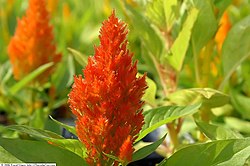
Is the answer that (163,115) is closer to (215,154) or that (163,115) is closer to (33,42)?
(215,154)

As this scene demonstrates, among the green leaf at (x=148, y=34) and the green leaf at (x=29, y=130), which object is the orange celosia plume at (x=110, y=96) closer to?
the green leaf at (x=29, y=130)

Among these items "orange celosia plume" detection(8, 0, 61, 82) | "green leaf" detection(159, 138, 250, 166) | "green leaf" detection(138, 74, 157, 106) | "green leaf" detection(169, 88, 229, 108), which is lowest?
"green leaf" detection(159, 138, 250, 166)

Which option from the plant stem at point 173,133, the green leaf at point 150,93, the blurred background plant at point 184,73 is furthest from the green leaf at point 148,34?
the plant stem at point 173,133

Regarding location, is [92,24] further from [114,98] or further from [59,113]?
[114,98]

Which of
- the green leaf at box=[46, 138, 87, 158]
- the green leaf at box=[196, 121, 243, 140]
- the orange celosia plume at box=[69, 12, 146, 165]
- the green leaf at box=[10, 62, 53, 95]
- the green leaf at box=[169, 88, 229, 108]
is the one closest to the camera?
the orange celosia plume at box=[69, 12, 146, 165]

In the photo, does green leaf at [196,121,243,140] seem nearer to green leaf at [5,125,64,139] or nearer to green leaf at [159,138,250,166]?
green leaf at [159,138,250,166]

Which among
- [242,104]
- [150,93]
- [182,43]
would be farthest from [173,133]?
[242,104]

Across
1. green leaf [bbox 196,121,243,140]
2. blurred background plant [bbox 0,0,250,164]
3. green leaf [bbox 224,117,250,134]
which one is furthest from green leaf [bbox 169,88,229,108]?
green leaf [bbox 224,117,250,134]

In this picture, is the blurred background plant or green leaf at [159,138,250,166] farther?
the blurred background plant
